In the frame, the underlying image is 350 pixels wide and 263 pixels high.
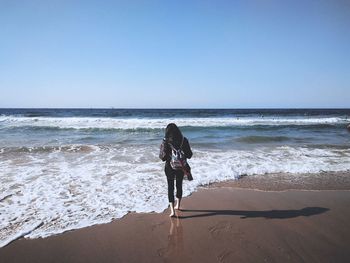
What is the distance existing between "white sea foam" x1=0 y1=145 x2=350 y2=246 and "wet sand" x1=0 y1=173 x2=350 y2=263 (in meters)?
0.46

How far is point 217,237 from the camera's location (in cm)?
374

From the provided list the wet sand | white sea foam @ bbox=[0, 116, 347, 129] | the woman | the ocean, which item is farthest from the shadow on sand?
white sea foam @ bbox=[0, 116, 347, 129]

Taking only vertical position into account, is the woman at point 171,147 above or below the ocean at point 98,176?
above

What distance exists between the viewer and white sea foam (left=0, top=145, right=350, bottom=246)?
4.50 metres

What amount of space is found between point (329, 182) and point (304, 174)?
79 centimetres

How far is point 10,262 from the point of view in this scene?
3.20 metres

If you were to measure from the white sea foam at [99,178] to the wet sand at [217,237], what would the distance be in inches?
18.1

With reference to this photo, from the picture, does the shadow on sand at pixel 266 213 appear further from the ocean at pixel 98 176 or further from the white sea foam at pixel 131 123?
the white sea foam at pixel 131 123

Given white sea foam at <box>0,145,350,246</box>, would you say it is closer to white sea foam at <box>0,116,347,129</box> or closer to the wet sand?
the wet sand

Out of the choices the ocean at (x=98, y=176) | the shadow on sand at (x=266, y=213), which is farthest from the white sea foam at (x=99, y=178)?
the shadow on sand at (x=266, y=213)

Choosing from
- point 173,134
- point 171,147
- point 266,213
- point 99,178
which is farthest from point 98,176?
point 266,213

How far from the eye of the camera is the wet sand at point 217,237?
329 cm

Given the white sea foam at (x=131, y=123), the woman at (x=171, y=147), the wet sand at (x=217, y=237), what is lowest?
the wet sand at (x=217, y=237)

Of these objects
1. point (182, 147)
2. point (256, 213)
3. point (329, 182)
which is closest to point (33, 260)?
point (182, 147)
